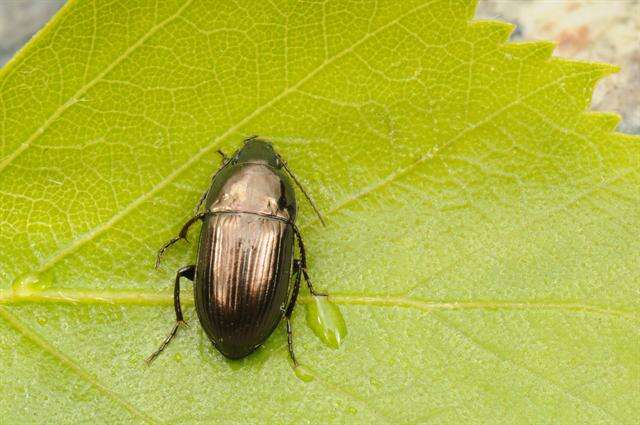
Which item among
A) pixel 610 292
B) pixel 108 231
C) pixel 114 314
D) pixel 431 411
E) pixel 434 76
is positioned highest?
pixel 434 76

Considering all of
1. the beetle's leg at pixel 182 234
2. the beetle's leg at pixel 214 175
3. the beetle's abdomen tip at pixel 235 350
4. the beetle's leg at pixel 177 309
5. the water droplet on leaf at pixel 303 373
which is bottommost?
the water droplet on leaf at pixel 303 373

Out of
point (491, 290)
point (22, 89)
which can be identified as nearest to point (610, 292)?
point (491, 290)

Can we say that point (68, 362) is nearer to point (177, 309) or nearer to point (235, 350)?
point (177, 309)

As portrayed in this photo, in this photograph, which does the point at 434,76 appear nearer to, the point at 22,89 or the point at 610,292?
the point at 610,292

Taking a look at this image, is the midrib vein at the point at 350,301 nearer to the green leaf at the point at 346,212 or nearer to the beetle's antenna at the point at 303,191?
the green leaf at the point at 346,212

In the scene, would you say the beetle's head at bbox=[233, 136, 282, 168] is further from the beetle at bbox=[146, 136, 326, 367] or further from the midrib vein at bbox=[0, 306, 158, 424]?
the midrib vein at bbox=[0, 306, 158, 424]

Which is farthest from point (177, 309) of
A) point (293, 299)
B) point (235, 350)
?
point (293, 299)

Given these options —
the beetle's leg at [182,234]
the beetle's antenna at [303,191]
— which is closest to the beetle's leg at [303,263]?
the beetle's antenna at [303,191]

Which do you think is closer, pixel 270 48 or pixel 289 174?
pixel 270 48
